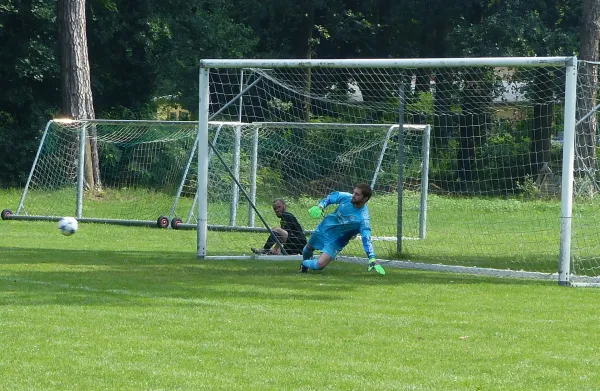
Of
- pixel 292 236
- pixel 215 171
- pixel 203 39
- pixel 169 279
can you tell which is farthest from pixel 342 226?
pixel 203 39

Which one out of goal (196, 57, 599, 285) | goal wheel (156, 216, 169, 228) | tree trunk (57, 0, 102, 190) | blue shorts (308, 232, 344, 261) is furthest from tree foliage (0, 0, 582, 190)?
blue shorts (308, 232, 344, 261)

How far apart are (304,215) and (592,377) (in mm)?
14799

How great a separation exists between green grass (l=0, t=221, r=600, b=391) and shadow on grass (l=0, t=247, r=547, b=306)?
0.08 feet

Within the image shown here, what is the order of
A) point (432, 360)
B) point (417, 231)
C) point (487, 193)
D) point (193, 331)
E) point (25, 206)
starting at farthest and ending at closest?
point (25, 206)
point (417, 231)
point (487, 193)
point (193, 331)
point (432, 360)

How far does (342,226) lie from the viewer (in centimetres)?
1404

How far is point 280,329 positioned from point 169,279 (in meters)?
3.89

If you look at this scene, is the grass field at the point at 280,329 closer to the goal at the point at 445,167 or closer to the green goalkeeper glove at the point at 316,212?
the green goalkeeper glove at the point at 316,212

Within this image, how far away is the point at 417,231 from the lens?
2123cm

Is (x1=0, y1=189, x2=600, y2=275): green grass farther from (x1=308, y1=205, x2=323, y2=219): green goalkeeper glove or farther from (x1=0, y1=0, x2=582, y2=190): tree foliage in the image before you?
(x1=0, y1=0, x2=582, y2=190): tree foliage

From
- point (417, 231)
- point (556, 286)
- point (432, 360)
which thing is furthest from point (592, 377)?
point (417, 231)

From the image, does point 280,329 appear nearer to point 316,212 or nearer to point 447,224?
point 316,212

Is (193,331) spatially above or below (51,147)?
below

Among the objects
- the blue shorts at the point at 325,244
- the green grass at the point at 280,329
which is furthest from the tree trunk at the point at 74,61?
the blue shorts at the point at 325,244

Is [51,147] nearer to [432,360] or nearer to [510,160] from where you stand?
[510,160]
